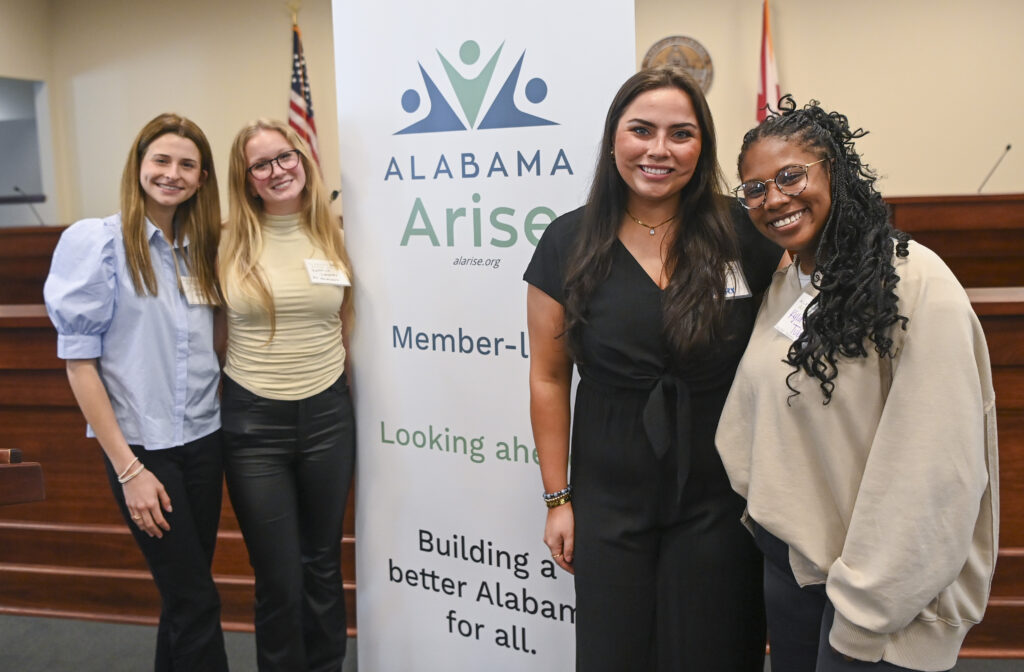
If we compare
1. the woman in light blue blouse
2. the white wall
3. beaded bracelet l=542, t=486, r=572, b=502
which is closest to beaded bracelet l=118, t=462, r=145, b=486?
the woman in light blue blouse

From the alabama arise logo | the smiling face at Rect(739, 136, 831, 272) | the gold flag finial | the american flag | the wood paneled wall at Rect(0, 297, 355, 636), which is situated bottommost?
the wood paneled wall at Rect(0, 297, 355, 636)

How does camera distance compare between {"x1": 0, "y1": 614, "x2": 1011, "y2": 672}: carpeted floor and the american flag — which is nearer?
{"x1": 0, "y1": 614, "x2": 1011, "y2": 672}: carpeted floor

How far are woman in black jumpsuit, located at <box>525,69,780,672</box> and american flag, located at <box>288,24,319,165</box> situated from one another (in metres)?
4.49

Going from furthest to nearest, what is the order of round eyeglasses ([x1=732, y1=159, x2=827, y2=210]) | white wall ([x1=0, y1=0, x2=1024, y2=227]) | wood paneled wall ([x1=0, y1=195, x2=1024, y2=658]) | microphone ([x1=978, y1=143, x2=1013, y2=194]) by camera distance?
white wall ([x1=0, y1=0, x2=1024, y2=227])
microphone ([x1=978, y1=143, x2=1013, y2=194])
wood paneled wall ([x1=0, y1=195, x2=1024, y2=658])
round eyeglasses ([x1=732, y1=159, x2=827, y2=210])

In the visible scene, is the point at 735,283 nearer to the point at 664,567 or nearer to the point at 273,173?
the point at 664,567

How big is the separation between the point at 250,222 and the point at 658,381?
1.04m

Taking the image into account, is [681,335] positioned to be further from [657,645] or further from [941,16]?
[941,16]

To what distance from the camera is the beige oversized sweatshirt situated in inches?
35.4

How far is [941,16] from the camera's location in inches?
187

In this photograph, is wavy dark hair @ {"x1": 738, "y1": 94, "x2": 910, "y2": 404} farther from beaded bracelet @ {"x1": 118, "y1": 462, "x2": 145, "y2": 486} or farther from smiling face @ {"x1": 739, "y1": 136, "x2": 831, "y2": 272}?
beaded bracelet @ {"x1": 118, "y1": 462, "x2": 145, "y2": 486}

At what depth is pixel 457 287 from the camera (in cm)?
171

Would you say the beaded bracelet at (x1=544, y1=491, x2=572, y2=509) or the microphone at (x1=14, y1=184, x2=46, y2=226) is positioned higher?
the microphone at (x1=14, y1=184, x2=46, y2=226)

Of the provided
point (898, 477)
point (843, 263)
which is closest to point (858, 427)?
point (898, 477)

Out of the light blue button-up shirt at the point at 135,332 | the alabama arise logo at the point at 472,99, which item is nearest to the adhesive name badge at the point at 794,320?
the alabama arise logo at the point at 472,99
